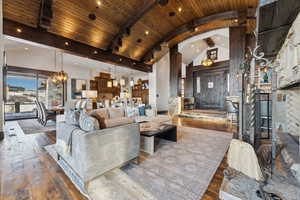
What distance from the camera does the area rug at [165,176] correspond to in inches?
53.3

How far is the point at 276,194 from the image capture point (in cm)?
116

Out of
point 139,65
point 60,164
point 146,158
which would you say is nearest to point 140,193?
point 146,158

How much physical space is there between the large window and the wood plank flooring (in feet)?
17.4

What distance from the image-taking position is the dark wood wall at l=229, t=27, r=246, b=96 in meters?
4.96

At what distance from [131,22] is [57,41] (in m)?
2.73

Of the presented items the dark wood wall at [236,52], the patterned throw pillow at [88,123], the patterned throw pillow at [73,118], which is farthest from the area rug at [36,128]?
the dark wood wall at [236,52]

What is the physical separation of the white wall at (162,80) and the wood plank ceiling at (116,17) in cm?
185

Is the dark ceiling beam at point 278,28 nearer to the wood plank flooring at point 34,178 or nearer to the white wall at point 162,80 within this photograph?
the wood plank flooring at point 34,178

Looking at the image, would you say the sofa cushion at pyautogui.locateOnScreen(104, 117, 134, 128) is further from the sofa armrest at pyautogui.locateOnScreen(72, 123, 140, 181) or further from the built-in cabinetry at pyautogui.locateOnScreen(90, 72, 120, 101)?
the built-in cabinetry at pyautogui.locateOnScreen(90, 72, 120, 101)

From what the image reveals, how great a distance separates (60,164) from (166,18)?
5.88m

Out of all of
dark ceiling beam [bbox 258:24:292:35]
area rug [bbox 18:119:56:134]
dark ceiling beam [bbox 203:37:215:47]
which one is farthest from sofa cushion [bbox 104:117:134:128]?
dark ceiling beam [bbox 203:37:215:47]

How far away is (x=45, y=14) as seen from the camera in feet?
11.1

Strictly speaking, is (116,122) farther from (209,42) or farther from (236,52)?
(209,42)

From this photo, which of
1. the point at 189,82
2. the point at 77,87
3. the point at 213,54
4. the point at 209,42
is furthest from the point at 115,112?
the point at 213,54
